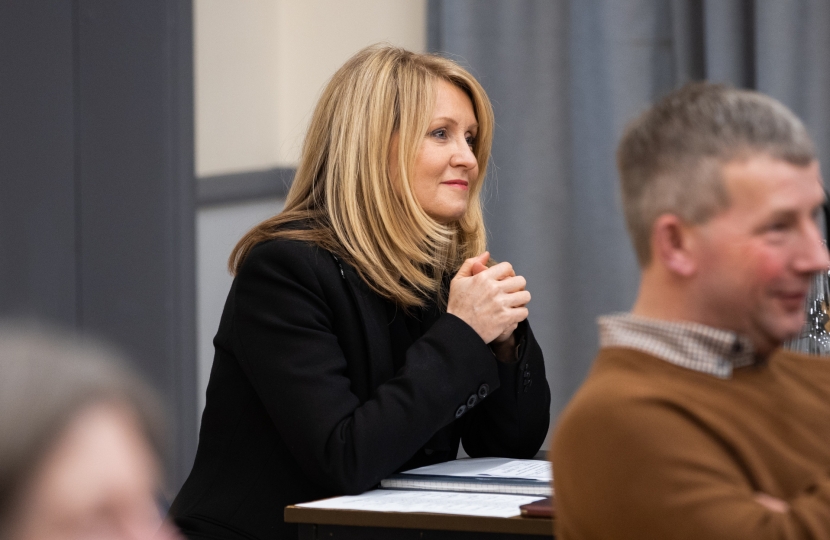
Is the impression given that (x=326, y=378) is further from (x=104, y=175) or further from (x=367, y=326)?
(x=104, y=175)

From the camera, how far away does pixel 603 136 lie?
299 cm

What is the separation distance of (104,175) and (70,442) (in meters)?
2.35

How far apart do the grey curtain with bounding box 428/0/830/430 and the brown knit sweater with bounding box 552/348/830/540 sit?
6.71 ft

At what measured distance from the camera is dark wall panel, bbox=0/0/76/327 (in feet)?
8.13

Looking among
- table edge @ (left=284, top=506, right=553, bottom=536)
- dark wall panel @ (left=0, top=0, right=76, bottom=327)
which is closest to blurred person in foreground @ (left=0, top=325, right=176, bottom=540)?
table edge @ (left=284, top=506, right=553, bottom=536)

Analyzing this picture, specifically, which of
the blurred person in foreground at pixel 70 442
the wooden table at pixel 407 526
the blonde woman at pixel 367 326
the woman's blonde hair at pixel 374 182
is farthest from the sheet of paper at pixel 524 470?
the blurred person in foreground at pixel 70 442

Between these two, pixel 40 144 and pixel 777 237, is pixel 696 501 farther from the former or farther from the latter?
pixel 40 144

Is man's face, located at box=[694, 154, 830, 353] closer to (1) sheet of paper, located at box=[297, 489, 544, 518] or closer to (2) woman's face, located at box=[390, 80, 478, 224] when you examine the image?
(1) sheet of paper, located at box=[297, 489, 544, 518]

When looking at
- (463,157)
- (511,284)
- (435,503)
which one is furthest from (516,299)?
(435,503)

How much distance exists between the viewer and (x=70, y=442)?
512 mm

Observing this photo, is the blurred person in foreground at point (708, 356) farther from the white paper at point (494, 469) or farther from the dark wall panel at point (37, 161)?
the dark wall panel at point (37, 161)

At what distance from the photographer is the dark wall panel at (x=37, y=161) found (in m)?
2.48

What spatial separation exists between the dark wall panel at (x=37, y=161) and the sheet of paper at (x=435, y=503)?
53.3 inches

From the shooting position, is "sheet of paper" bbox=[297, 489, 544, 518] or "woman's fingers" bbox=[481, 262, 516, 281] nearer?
"sheet of paper" bbox=[297, 489, 544, 518]
